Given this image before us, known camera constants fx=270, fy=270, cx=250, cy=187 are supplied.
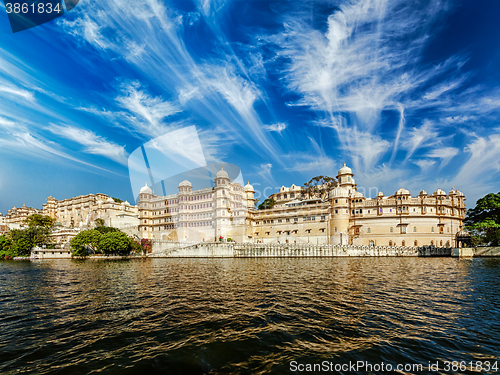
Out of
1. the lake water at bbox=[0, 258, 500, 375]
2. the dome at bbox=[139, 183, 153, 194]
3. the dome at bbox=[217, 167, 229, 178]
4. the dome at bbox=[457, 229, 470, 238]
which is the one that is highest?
the dome at bbox=[217, 167, 229, 178]

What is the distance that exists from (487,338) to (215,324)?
1066 centimetres

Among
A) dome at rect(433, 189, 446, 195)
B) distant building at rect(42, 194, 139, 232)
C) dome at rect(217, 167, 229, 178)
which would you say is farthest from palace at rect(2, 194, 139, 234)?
dome at rect(433, 189, 446, 195)

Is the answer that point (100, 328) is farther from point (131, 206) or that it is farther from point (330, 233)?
point (131, 206)

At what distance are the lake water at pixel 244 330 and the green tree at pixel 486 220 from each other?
51364 millimetres

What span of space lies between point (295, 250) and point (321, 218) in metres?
15.5

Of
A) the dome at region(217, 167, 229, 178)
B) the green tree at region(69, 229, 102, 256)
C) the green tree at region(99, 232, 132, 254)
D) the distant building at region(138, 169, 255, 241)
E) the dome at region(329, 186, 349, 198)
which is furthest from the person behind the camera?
the dome at region(217, 167, 229, 178)

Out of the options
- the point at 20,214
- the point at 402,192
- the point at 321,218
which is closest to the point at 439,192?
the point at 402,192

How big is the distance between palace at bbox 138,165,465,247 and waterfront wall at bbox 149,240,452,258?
642 centimetres

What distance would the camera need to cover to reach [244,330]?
1109 cm

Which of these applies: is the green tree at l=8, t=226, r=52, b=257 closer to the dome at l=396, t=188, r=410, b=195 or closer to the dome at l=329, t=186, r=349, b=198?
the dome at l=329, t=186, r=349, b=198

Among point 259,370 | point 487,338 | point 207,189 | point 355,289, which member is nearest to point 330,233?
point 207,189

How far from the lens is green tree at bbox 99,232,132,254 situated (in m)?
61.3

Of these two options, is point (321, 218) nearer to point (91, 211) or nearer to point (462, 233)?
point (462, 233)

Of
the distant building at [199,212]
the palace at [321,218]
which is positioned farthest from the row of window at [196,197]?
the palace at [321,218]
